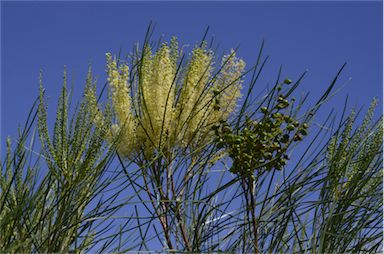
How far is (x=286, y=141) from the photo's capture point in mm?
1604

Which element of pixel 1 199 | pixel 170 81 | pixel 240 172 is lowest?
pixel 1 199

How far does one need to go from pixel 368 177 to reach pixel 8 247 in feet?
2.72

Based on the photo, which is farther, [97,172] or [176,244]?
[176,244]

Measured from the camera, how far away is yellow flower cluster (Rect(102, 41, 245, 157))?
5.25ft

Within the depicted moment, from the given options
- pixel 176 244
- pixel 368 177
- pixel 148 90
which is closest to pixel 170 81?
pixel 148 90

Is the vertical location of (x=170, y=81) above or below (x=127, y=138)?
above

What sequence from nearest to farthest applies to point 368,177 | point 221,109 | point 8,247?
point 8,247 < point 368,177 < point 221,109

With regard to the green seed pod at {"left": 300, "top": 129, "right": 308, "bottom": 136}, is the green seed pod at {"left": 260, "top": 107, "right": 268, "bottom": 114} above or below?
above

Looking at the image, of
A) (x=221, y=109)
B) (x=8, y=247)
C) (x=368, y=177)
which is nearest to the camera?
(x=8, y=247)

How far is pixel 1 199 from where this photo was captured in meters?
1.37

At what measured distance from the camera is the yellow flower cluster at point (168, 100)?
160 centimetres

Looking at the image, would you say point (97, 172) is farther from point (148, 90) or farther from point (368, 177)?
point (368, 177)

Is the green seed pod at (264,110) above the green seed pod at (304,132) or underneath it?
above

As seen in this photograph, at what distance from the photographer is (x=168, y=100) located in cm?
160
